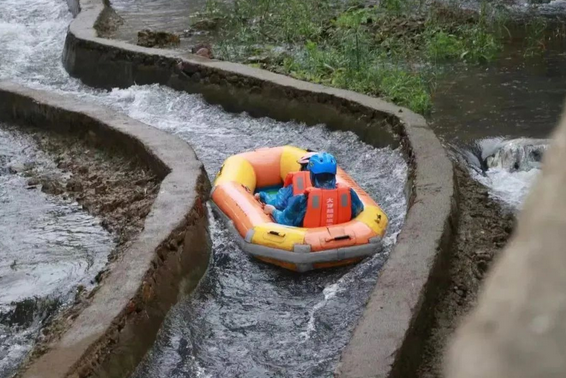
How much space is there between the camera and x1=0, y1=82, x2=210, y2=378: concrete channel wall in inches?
153

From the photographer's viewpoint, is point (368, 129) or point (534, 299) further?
point (368, 129)

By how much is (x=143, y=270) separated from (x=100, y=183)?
2549 millimetres

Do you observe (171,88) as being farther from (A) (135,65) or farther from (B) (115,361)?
(B) (115,361)

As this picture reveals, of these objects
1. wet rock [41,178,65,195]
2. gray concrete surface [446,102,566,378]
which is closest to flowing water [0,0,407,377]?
wet rock [41,178,65,195]

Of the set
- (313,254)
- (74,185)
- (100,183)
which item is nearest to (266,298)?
(313,254)

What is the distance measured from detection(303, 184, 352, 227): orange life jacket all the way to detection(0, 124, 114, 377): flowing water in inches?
59.1

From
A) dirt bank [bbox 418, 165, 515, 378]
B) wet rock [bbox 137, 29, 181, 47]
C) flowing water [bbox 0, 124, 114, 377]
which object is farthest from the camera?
wet rock [bbox 137, 29, 181, 47]

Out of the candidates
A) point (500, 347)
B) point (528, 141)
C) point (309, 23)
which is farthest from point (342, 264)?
point (309, 23)

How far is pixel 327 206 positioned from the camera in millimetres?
5672

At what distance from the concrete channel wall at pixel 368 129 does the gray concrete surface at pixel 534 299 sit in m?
3.17

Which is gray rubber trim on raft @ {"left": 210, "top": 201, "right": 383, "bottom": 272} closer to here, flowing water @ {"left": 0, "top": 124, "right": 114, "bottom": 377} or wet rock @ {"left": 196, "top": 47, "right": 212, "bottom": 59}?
flowing water @ {"left": 0, "top": 124, "right": 114, "bottom": 377}

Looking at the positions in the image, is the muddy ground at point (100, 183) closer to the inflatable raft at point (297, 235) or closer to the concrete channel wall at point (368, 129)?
the inflatable raft at point (297, 235)

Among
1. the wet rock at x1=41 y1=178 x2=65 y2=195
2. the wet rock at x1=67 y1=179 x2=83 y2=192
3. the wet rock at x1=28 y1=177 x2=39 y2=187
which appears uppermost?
the wet rock at x1=67 y1=179 x2=83 y2=192

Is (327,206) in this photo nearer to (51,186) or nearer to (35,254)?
(35,254)
